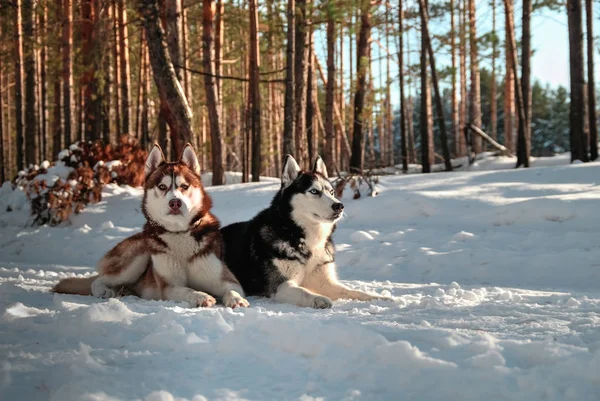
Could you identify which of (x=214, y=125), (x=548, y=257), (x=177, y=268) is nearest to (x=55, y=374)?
(x=177, y=268)

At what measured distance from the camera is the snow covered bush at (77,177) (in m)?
11.5

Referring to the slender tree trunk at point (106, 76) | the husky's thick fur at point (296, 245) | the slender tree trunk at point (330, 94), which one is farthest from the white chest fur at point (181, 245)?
the slender tree trunk at point (106, 76)

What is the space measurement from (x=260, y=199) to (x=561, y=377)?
9.06 m

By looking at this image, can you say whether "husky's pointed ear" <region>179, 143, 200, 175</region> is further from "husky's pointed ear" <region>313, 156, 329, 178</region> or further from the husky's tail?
the husky's tail

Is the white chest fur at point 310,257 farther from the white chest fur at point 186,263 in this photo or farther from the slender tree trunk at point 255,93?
the slender tree trunk at point 255,93

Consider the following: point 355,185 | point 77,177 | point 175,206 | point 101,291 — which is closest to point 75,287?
point 101,291

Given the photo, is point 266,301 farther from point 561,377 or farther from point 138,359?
point 561,377

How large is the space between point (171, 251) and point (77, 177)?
330 inches

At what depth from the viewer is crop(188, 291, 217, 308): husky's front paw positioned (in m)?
4.41

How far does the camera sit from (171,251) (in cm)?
484

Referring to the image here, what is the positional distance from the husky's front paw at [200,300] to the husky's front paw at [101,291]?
94 centimetres

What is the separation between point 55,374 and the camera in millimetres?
2748

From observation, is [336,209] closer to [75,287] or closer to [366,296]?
[366,296]

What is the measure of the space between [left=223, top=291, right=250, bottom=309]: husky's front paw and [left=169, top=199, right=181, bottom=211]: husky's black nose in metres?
0.86
